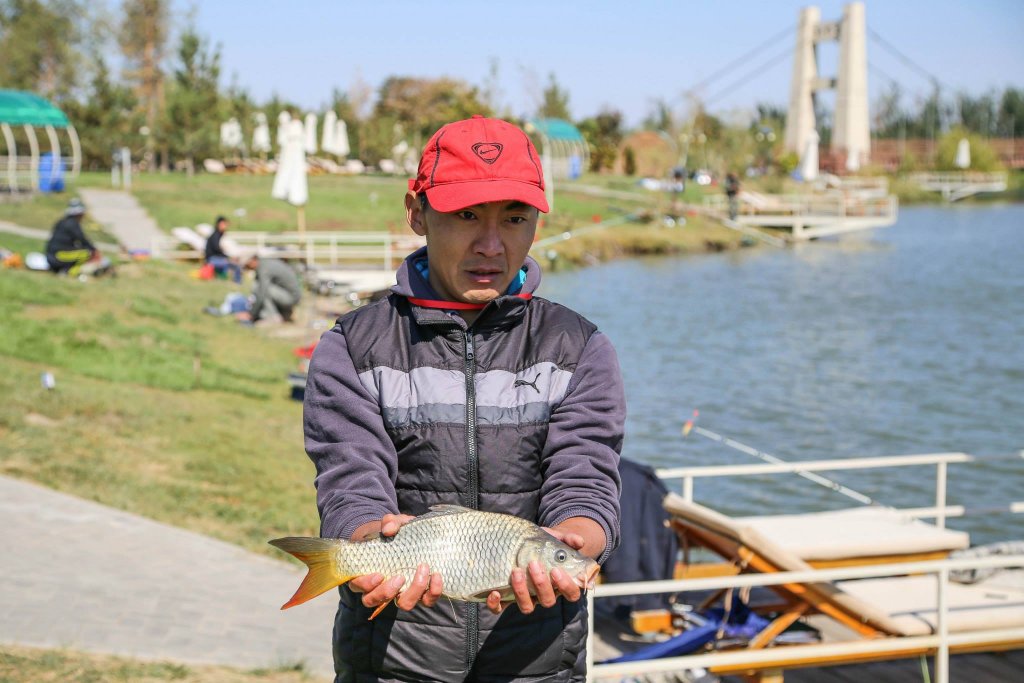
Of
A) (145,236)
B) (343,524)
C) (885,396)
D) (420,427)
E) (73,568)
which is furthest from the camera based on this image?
(145,236)

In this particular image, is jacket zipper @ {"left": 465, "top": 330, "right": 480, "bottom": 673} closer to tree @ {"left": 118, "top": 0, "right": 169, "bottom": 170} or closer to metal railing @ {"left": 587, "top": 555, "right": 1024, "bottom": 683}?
metal railing @ {"left": 587, "top": 555, "right": 1024, "bottom": 683}

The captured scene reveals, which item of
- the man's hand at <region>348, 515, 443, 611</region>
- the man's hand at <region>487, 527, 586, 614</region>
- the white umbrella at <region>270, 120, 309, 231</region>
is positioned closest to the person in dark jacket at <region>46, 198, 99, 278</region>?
the white umbrella at <region>270, 120, 309, 231</region>

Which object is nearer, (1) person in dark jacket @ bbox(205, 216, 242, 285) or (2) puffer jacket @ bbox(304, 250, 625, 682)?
(2) puffer jacket @ bbox(304, 250, 625, 682)

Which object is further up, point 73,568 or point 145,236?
point 145,236

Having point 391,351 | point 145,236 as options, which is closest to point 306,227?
point 145,236

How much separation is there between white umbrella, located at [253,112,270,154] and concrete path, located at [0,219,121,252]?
29.3 metres

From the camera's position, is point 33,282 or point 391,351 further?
point 33,282

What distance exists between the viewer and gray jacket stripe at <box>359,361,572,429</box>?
2.49 metres

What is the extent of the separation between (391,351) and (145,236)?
29278 millimetres

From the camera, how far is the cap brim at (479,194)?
7.97 feet

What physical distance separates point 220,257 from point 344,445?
2319 cm

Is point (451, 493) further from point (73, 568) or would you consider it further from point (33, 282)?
point (33, 282)

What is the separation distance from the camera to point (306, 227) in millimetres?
36469

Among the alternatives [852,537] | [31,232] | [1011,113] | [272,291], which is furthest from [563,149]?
[1011,113]
